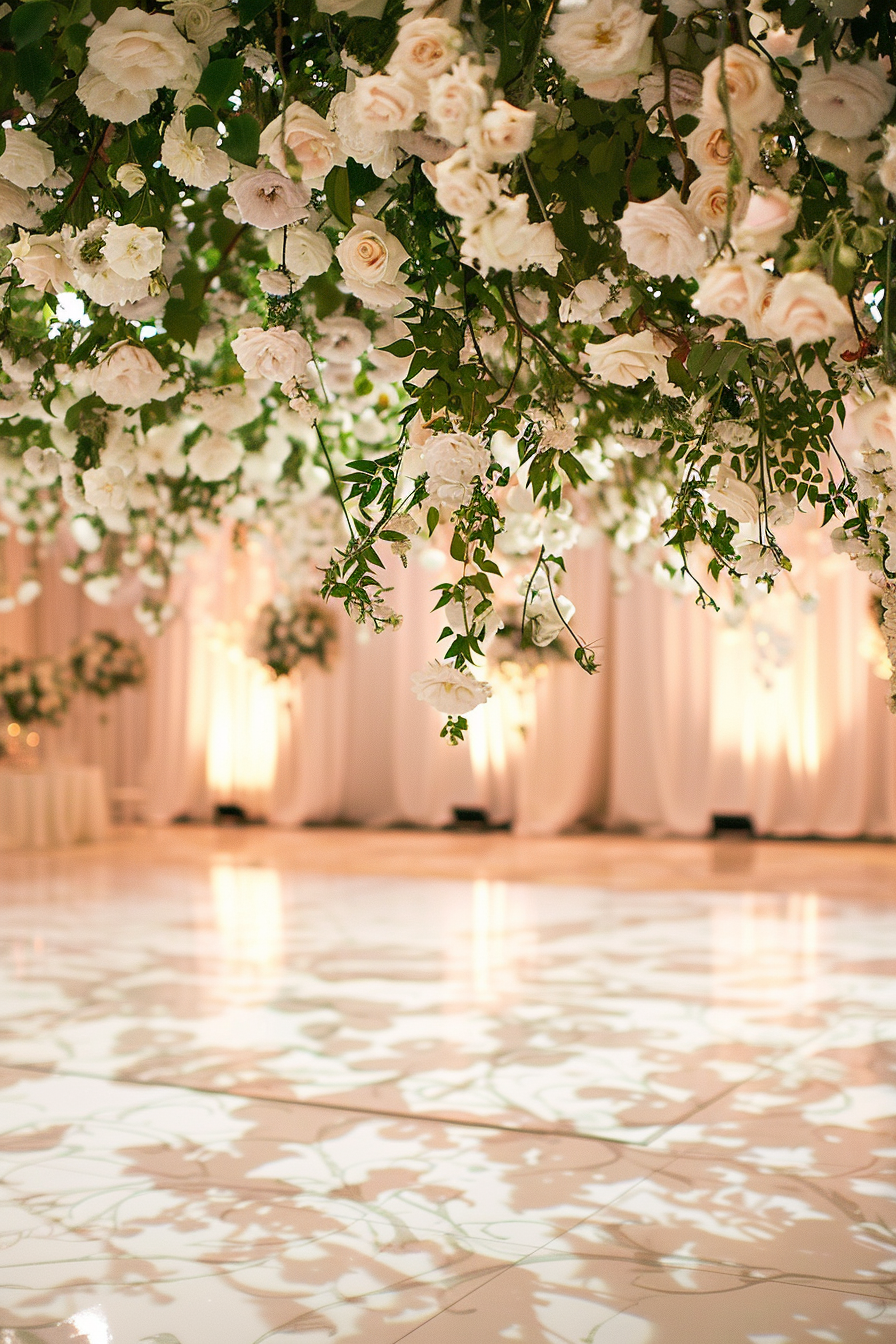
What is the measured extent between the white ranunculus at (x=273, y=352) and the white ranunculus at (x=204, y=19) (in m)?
0.26

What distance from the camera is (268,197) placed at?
1274 millimetres

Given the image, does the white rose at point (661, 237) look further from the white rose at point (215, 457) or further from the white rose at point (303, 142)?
the white rose at point (215, 457)

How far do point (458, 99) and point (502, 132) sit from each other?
0.14 feet

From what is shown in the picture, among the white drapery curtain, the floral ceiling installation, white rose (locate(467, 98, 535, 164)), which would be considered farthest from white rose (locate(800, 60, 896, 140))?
the white drapery curtain

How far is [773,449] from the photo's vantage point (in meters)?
1.41

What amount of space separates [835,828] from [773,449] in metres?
7.88

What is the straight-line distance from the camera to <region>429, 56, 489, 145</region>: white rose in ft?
3.39

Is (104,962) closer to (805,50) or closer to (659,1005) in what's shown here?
(659,1005)

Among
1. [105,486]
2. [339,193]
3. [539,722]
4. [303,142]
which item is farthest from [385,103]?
[539,722]

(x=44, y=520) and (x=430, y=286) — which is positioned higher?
(x=44, y=520)

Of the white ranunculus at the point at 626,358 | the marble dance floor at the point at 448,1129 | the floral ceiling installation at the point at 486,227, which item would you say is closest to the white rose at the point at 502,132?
the floral ceiling installation at the point at 486,227

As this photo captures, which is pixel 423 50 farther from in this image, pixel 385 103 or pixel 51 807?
pixel 51 807

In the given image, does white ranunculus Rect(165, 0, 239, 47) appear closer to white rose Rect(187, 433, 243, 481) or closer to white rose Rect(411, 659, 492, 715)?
white rose Rect(411, 659, 492, 715)

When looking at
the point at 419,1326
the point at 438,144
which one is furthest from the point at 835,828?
the point at 438,144
